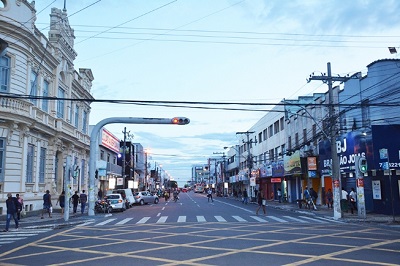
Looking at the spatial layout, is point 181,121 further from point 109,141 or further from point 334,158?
point 109,141

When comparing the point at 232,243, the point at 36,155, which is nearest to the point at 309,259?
the point at 232,243

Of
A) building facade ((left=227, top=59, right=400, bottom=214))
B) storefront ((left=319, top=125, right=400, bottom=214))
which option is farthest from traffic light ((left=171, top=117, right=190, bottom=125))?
storefront ((left=319, top=125, right=400, bottom=214))

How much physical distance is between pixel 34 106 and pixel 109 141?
1208 inches

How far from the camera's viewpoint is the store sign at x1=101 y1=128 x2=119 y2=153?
5506 centimetres

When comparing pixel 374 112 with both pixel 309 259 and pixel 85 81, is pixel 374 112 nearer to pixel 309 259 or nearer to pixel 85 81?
pixel 309 259

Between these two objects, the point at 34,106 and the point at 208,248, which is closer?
the point at 208,248

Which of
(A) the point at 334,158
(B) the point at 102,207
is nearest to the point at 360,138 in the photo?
(A) the point at 334,158

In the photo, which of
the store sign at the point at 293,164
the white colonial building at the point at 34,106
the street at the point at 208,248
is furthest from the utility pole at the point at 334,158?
the white colonial building at the point at 34,106

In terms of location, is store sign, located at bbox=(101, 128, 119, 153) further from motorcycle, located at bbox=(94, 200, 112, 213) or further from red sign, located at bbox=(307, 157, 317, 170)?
red sign, located at bbox=(307, 157, 317, 170)

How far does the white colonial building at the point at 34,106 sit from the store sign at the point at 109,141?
42.1ft

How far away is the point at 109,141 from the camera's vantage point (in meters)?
59.5

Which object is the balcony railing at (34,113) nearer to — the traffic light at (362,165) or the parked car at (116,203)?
the parked car at (116,203)

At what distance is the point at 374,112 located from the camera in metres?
29.3

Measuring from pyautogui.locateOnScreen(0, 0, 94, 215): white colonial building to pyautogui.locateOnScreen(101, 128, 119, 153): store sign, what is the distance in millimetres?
12836
